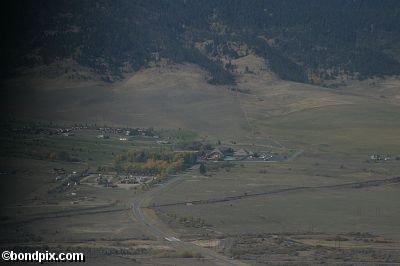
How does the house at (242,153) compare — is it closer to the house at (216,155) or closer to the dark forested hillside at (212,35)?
the house at (216,155)

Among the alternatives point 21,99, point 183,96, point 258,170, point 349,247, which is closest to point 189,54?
point 183,96

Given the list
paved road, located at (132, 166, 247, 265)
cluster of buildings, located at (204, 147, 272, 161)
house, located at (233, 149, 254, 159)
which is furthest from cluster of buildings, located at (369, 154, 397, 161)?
paved road, located at (132, 166, 247, 265)

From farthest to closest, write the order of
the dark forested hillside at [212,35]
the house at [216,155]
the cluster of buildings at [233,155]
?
the dark forested hillside at [212,35] → the cluster of buildings at [233,155] → the house at [216,155]

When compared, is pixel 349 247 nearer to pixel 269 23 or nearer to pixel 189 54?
pixel 189 54

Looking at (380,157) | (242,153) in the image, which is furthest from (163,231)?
(380,157)

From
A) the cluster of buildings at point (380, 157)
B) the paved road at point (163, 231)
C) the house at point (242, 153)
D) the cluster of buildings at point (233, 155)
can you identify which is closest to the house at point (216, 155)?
the cluster of buildings at point (233, 155)

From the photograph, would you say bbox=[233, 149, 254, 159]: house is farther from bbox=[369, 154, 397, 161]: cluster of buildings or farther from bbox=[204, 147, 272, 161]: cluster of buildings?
bbox=[369, 154, 397, 161]: cluster of buildings

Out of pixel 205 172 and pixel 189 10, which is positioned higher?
pixel 189 10
